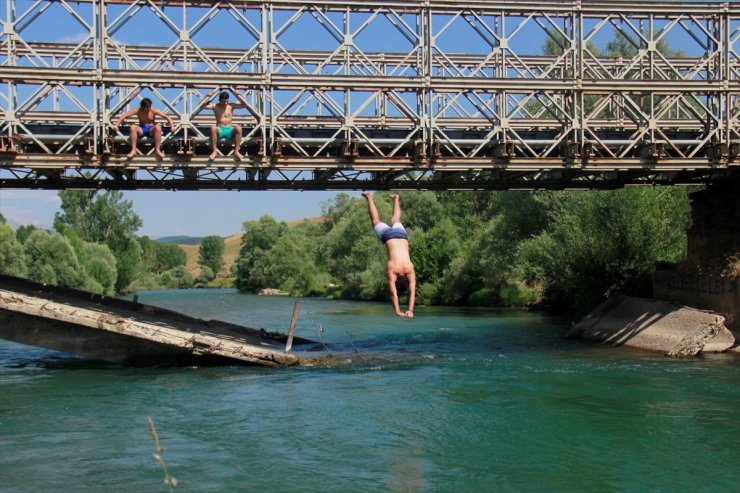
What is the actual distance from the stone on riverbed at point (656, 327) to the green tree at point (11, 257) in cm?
4358

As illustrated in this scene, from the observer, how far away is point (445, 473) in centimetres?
1343

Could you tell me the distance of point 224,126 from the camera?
22.4m

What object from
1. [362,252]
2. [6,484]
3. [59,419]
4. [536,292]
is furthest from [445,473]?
[362,252]

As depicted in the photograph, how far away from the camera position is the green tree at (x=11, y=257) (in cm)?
5975

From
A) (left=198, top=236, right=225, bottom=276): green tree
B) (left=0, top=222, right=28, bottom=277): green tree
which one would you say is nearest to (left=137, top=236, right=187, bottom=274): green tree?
(left=198, top=236, right=225, bottom=276): green tree

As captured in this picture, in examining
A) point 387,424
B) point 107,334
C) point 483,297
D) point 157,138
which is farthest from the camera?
point 483,297

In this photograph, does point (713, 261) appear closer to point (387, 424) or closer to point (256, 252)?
point (387, 424)

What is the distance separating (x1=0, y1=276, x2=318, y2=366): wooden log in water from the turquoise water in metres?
0.61

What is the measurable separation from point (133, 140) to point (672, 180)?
1797 cm

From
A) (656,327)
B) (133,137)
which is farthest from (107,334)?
(656,327)

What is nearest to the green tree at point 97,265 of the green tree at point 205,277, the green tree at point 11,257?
the green tree at point 11,257

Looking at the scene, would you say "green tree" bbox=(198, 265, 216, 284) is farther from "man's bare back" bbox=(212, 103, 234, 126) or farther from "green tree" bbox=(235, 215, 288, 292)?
"man's bare back" bbox=(212, 103, 234, 126)

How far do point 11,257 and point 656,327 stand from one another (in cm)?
4945

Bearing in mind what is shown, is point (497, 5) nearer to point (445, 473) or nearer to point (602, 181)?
point (602, 181)
